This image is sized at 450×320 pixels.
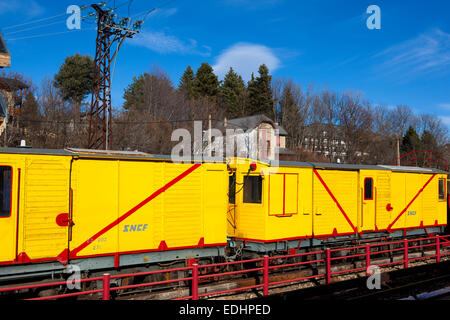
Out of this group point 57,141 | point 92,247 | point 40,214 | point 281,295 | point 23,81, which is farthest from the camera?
point 23,81

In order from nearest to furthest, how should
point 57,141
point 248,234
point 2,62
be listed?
1. point 248,234
2. point 2,62
3. point 57,141

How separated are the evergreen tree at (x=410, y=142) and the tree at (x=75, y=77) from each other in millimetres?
58685

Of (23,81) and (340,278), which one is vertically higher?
(23,81)

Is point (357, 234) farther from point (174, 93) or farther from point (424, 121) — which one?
point (424, 121)

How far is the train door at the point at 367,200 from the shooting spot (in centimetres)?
1608

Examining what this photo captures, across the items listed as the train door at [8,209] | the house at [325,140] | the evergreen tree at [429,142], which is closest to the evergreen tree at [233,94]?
the house at [325,140]

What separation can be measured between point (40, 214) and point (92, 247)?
5.00 feet

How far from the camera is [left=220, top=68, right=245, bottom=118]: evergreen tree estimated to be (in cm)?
8194

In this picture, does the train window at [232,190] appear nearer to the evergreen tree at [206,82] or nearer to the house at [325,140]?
the house at [325,140]

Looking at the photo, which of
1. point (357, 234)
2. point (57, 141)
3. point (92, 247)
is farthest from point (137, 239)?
point (57, 141)

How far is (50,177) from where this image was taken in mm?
9375

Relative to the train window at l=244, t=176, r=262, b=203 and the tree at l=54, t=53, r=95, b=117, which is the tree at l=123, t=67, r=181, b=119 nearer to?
the tree at l=54, t=53, r=95, b=117

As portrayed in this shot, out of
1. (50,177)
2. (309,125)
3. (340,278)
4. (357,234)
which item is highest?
(309,125)

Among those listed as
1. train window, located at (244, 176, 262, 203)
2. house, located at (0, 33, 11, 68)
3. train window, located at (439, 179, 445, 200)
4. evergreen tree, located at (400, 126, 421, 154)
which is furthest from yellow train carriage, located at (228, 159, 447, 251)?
evergreen tree, located at (400, 126, 421, 154)
